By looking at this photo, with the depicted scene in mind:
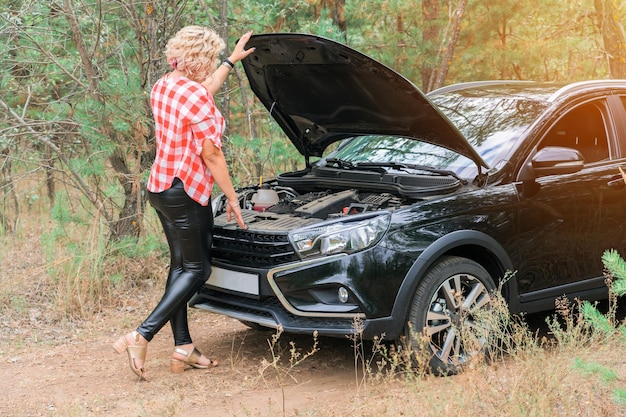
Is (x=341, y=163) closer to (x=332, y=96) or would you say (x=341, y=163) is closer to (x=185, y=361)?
(x=332, y=96)

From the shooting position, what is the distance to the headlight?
4.49 meters

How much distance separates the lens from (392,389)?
14.9ft

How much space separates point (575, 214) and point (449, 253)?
1.05 meters

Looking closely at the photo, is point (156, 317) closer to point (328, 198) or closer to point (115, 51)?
point (328, 198)

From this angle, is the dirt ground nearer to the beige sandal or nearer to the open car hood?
the beige sandal

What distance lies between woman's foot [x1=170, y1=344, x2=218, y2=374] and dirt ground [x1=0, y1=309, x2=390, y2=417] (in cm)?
7

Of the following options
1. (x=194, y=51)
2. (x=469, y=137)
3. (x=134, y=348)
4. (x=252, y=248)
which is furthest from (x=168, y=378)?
(x=469, y=137)

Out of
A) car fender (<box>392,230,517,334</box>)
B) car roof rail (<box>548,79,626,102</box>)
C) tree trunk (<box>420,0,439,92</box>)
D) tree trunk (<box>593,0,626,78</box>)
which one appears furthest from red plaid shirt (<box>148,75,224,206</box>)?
tree trunk (<box>593,0,626,78</box>)

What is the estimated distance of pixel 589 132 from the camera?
5.67m

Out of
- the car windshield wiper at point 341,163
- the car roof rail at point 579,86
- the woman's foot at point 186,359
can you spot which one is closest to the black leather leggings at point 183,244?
the woman's foot at point 186,359

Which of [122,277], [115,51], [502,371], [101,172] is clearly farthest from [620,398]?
[115,51]

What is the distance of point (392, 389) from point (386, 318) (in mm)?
429

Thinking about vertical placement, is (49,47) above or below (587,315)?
above

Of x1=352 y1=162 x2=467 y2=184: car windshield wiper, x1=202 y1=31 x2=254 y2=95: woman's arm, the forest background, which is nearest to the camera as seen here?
x1=352 y1=162 x2=467 y2=184: car windshield wiper
